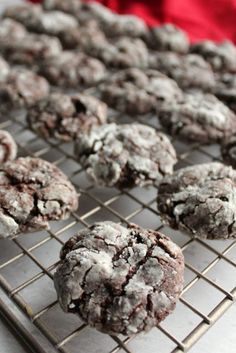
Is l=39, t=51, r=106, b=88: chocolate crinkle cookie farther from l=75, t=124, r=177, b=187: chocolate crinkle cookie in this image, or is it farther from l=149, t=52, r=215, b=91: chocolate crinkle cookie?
l=75, t=124, r=177, b=187: chocolate crinkle cookie

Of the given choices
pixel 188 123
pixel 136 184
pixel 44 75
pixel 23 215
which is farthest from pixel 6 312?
pixel 44 75

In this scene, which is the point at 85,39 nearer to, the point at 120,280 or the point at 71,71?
the point at 71,71

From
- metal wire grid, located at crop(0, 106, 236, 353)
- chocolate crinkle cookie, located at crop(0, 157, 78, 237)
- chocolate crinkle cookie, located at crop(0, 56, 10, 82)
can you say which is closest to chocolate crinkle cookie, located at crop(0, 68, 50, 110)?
chocolate crinkle cookie, located at crop(0, 56, 10, 82)

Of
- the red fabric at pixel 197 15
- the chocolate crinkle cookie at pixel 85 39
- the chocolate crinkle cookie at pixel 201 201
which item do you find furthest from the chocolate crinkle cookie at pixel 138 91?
the red fabric at pixel 197 15

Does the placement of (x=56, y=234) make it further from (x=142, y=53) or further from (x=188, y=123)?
(x=142, y=53)

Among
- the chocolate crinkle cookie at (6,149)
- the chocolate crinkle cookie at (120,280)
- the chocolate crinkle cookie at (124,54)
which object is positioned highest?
the chocolate crinkle cookie at (120,280)

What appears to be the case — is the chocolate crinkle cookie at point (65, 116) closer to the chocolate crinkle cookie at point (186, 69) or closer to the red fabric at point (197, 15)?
the chocolate crinkle cookie at point (186, 69)

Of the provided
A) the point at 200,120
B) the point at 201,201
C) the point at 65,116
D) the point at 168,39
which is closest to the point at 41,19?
the point at 168,39
